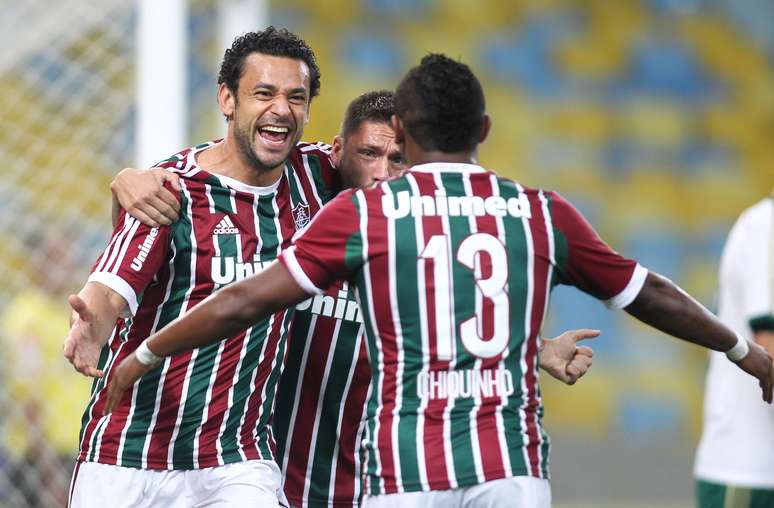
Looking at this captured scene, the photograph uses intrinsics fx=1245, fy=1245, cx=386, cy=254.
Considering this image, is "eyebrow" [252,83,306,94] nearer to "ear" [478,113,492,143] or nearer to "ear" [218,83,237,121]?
"ear" [218,83,237,121]

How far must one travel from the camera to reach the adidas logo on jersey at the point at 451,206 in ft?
9.08

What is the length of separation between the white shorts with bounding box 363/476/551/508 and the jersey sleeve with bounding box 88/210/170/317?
102 centimetres

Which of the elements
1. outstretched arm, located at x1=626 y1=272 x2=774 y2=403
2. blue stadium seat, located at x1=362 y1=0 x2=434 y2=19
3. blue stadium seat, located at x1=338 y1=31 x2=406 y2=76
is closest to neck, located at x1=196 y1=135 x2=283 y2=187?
outstretched arm, located at x1=626 y1=272 x2=774 y2=403

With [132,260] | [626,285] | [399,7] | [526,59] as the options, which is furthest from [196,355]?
[526,59]

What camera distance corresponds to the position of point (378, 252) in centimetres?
275

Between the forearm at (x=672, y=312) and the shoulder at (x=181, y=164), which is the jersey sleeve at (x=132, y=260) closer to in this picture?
the shoulder at (x=181, y=164)

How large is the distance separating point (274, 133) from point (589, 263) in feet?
3.76

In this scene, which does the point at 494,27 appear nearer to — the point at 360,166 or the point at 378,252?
the point at 360,166

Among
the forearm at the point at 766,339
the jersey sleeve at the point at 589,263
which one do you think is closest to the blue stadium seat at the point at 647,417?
the forearm at the point at 766,339

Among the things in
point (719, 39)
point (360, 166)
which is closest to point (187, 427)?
point (360, 166)

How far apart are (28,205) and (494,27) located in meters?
4.22

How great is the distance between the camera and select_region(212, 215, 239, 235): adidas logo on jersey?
3.51 metres

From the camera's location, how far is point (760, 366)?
315 centimetres

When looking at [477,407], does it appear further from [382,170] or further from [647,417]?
[647,417]
